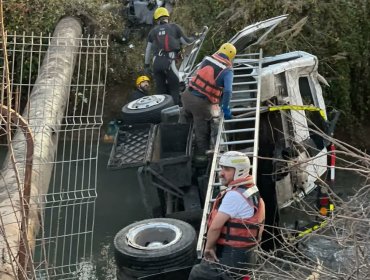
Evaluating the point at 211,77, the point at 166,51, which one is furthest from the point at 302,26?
the point at 211,77

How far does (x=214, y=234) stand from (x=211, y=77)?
3007mm

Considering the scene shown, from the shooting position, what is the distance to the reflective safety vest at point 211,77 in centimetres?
845

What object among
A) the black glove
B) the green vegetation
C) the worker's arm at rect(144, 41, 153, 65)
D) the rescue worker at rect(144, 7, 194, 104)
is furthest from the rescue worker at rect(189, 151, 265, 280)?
the black glove

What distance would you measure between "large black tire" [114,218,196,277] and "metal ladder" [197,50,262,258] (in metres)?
0.53

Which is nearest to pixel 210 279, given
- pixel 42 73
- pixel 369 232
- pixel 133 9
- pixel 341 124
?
pixel 369 232

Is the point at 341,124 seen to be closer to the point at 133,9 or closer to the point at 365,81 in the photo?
the point at 365,81

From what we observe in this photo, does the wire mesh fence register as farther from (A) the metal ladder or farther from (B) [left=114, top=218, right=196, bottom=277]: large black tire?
(A) the metal ladder

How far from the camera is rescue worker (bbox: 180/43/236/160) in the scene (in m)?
8.41

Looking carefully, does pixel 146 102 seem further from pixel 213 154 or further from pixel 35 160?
pixel 35 160

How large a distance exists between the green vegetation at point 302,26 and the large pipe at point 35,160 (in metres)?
1.33

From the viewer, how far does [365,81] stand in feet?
41.7

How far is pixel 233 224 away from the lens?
5.85m

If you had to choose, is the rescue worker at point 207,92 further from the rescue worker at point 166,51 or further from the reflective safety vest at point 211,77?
the rescue worker at point 166,51

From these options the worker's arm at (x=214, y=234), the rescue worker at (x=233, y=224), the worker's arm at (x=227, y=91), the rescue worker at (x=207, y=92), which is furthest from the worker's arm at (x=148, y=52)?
the worker's arm at (x=214, y=234)
